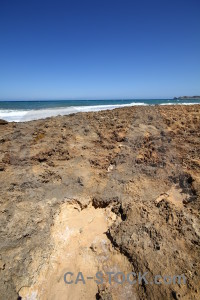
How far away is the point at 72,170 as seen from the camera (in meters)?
3.15

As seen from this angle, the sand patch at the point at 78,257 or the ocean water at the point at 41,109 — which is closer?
the sand patch at the point at 78,257

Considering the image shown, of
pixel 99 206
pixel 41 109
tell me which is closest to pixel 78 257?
pixel 99 206

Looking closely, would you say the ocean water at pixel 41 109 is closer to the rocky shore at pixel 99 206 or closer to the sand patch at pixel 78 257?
the rocky shore at pixel 99 206

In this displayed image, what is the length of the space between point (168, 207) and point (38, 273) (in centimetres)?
175

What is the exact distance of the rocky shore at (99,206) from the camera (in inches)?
68.6

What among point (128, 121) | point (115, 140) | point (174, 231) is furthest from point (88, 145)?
point (174, 231)

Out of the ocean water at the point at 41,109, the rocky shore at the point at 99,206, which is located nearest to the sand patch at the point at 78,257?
the rocky shore at the point at 99,206

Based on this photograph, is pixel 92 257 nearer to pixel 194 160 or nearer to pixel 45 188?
pixel 45 188

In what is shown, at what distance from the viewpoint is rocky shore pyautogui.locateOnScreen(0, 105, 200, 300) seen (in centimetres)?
174

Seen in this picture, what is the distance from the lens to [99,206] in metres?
2.75

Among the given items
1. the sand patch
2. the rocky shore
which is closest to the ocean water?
the rocky shore

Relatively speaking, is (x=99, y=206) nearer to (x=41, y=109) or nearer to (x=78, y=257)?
(x=78, y=257)

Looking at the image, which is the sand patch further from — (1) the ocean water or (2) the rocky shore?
(1) the ocean water

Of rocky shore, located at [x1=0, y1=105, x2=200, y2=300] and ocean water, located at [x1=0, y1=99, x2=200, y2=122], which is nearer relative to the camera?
rocky shore, located at [x1=0, y1=105, x2=200, y2=300]
